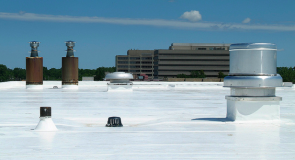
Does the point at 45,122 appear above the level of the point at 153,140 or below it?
above

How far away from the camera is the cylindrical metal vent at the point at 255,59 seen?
1337 centimetres

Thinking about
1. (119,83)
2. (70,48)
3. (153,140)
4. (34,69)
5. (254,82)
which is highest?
(70,48)

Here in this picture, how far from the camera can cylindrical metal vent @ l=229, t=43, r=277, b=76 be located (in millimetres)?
13367

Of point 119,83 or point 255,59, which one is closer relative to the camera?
point 255,59

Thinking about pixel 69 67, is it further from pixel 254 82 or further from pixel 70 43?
pixel 254 82

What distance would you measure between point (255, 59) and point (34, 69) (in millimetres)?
42408

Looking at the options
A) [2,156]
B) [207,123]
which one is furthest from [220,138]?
[2,156]

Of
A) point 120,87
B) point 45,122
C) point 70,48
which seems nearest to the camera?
point 45,122

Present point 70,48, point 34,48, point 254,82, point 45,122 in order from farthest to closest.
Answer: point 34,48 → point 70,48 → point 254,82 → point 45,122

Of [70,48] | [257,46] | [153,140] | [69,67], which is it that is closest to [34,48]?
[70,48]

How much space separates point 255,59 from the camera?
13.4 meters

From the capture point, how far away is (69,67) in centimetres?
5028

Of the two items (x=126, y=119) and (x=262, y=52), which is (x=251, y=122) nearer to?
(x=262, y=52)

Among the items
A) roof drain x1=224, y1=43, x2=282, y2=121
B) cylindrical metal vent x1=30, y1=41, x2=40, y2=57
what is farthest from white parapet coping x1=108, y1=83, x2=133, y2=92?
roof drain x1=224, y1=43, x2=282, y2=121
